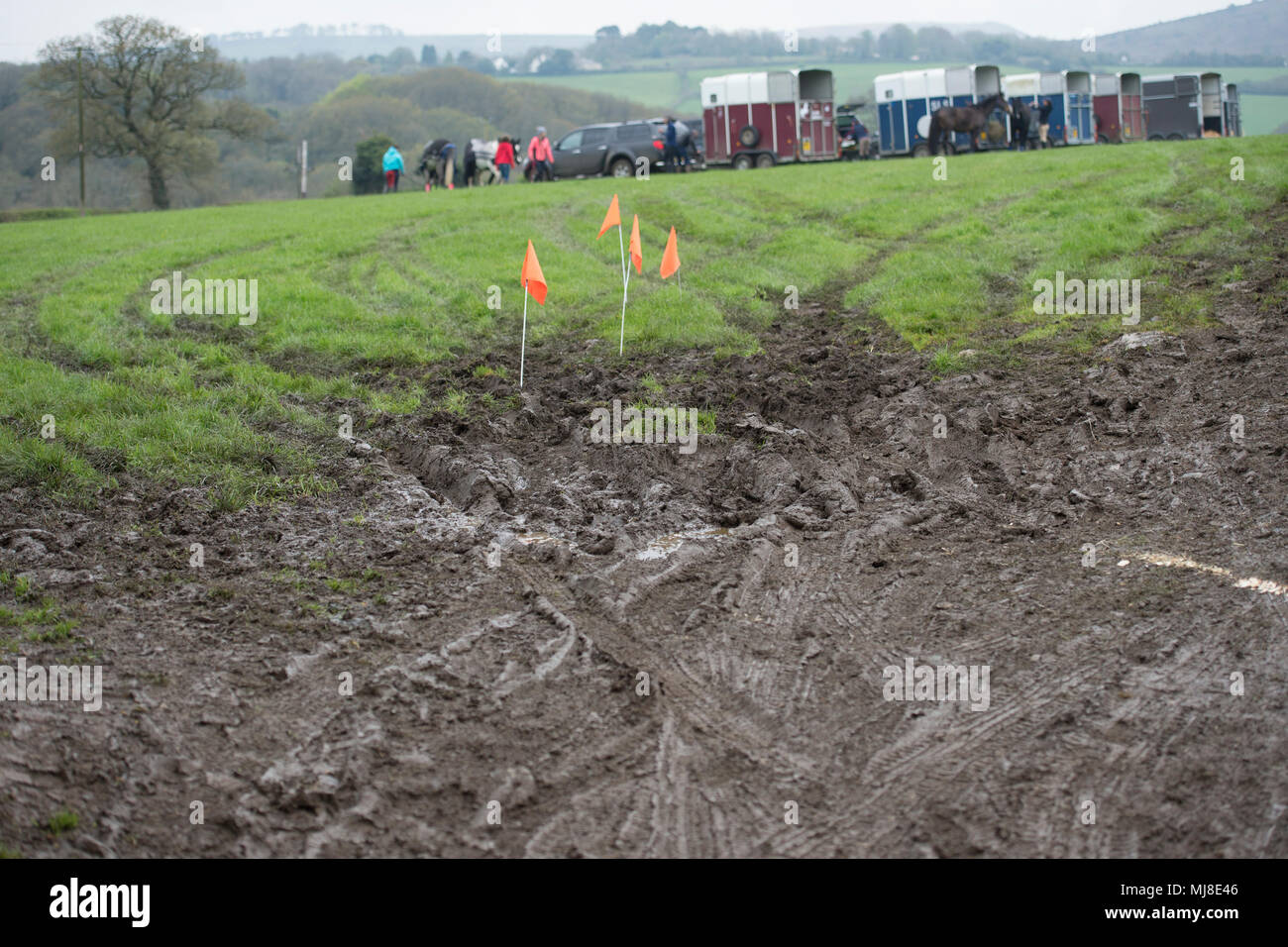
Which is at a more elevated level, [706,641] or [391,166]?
[391,166]

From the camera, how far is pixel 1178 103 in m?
39.2

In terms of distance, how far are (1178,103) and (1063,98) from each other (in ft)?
24.0

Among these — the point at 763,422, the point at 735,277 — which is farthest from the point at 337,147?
the point at 763,422

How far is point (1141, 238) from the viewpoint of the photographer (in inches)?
499

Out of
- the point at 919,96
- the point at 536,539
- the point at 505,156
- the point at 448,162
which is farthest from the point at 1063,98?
the point at 536,539

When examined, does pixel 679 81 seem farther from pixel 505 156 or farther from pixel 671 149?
pixel 671 149

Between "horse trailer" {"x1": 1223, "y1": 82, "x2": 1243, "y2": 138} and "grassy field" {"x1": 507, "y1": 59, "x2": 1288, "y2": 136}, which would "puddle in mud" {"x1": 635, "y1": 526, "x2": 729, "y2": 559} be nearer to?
"horse trailer" {"x1": 1223, "y1": 82, "x2": 1243, "y2": 138}

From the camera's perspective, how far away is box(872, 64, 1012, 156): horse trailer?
3422cm

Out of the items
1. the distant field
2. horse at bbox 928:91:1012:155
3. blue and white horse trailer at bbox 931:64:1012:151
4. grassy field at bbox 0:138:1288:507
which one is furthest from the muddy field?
the distant field

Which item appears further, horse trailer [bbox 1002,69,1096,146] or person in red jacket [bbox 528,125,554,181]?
horse trailer [bbox 1002,69,1096,146]

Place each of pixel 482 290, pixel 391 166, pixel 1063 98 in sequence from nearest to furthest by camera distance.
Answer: pixel 482 290 < pixel 391 166 < pixel 1063 98

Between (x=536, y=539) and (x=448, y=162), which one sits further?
(x=448, y=162)

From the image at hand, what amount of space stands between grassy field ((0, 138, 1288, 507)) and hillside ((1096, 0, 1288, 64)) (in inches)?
1404

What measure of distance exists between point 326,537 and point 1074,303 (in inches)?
330
